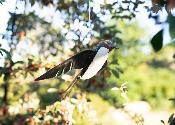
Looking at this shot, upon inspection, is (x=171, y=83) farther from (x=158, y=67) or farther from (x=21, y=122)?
(x=21, y=122)

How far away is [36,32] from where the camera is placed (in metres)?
5.97

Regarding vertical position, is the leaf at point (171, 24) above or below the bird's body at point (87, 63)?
below

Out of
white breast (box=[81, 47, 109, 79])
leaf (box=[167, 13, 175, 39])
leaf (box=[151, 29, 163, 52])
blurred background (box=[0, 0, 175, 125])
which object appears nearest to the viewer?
leaf (box=[167, 13, 175, 39])

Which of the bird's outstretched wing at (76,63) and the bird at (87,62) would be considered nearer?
the bird at (87,62)

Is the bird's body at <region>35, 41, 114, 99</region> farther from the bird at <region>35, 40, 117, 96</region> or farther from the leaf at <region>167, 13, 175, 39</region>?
the leaf at <region>167, 13, 175, 39</region>

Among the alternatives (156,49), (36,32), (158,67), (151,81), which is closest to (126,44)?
(36,32)

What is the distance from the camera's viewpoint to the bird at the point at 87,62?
215 cm

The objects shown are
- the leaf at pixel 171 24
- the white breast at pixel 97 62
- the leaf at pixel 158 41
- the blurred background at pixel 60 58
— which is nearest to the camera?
the leaf at pixel 171 24

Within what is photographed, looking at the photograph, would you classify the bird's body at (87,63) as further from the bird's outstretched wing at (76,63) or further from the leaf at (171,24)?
the leaf at (171,24)

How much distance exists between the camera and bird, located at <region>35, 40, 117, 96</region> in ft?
7.06

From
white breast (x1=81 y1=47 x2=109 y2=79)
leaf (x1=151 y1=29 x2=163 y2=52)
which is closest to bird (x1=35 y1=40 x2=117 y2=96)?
white breast (x1=81 y1=47 x2=109 y2=79)

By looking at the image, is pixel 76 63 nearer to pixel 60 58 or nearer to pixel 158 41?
pixel 158 41

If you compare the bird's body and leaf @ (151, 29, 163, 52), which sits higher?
the bird's body

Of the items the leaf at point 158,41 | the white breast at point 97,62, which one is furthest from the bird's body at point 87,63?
the leaf at point 158,41
